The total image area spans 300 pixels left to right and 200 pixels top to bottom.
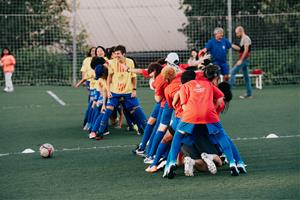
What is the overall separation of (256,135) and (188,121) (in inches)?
176

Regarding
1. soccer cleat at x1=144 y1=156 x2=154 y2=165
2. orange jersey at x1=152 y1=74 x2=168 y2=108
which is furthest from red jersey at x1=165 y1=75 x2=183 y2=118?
soccer cleat at x1=144 y1=156 x2=154 y2=165

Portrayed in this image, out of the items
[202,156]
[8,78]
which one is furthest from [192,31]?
[202,156]

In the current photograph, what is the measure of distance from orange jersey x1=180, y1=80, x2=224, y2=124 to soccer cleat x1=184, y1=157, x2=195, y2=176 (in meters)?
0.51

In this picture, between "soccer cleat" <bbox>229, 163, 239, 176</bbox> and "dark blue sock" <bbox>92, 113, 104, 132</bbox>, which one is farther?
"dark blue sock" <bbox>92, 113, 104, 132</bbox>

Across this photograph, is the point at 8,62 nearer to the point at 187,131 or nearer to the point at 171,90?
the point at 171,90

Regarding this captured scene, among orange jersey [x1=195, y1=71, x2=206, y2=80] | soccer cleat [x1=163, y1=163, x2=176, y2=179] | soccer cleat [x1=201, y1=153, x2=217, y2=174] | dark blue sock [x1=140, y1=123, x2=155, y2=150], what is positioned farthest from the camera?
dark blue sock [x1=140, y1=123, x2=155, y2=150]

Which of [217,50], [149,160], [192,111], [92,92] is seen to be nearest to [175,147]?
[192,111]

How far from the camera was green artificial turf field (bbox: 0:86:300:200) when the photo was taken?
966 centimetres

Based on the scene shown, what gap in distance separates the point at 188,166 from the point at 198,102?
2.78 feet

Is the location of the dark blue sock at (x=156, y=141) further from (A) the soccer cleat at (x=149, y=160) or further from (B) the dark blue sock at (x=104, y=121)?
(B) the dark blue sock at (x=104, y=121)

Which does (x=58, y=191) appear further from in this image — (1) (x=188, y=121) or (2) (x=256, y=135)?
(2) (x=256, y=135)

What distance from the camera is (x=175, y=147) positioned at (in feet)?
35.2

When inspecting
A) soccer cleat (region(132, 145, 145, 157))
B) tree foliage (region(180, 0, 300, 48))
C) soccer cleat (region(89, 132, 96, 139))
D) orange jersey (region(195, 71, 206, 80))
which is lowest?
soccer cleat (region(89, 132, 96, 139))

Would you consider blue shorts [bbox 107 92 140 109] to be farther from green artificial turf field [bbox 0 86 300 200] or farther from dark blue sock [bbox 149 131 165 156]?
dark blue sock [bbox 149 131 165 156]
